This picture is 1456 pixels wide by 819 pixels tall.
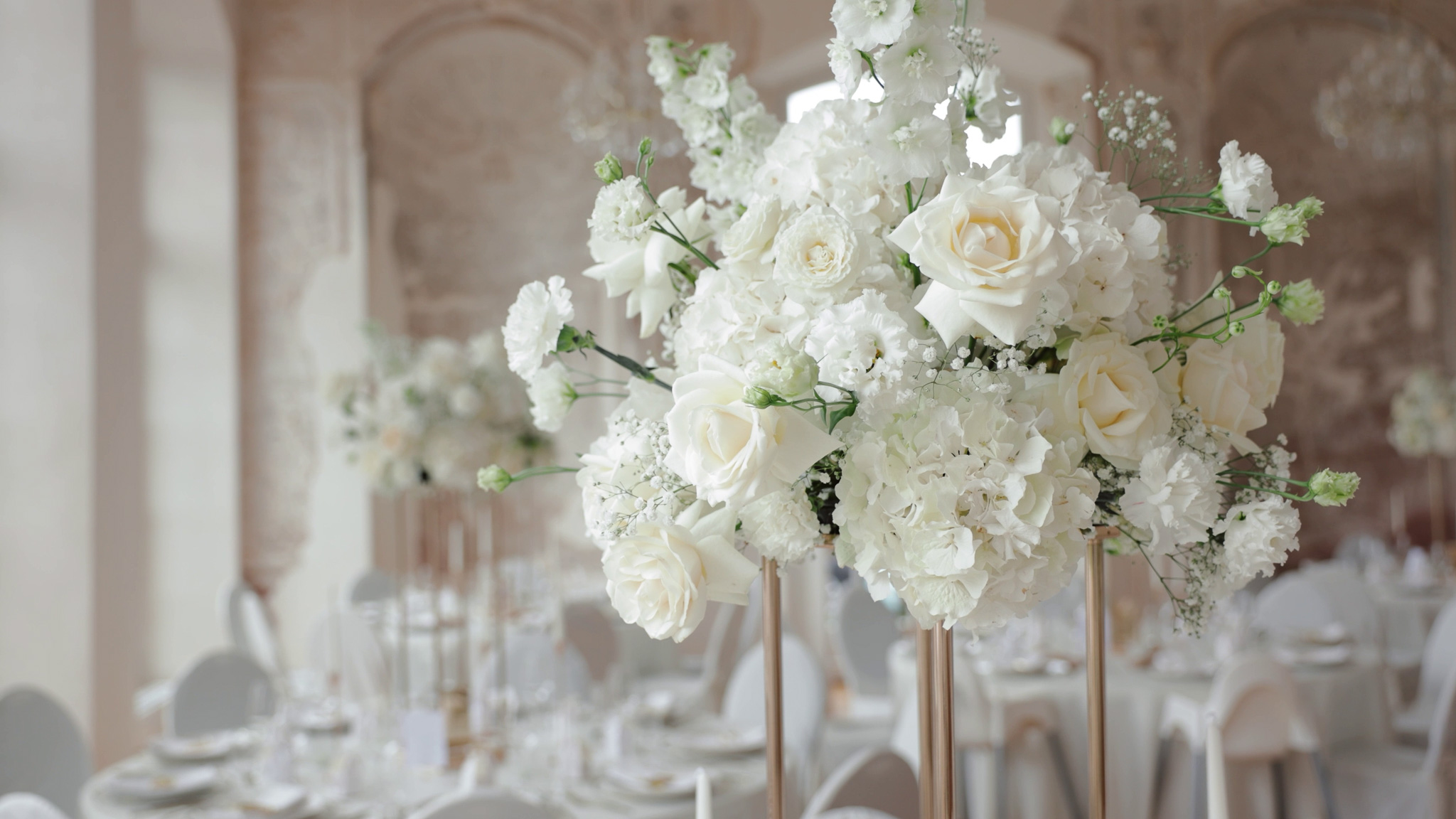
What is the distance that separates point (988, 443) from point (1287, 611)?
505 cm

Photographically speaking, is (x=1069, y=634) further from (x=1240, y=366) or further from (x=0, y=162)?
(x=0, y=162)

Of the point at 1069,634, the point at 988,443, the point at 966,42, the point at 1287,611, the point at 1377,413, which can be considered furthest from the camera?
the point at 1377,413

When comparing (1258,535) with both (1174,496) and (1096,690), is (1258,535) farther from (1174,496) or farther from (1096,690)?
(1096,690)

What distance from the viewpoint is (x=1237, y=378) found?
0.99 meters

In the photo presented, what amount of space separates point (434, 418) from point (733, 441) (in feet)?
10.9

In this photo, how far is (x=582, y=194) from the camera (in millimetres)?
6977

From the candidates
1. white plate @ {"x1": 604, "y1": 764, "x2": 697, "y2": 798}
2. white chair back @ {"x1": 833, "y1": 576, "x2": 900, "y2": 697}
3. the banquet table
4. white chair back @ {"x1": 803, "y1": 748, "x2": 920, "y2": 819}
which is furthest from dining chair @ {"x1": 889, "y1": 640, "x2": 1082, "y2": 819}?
white chair back @ {"x1": 833, "y1": 576, "x2": 900, "y2": 697}

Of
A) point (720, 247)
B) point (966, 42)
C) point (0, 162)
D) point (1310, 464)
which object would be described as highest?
point (0, 162)

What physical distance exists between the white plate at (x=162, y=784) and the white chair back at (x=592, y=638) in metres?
1.88

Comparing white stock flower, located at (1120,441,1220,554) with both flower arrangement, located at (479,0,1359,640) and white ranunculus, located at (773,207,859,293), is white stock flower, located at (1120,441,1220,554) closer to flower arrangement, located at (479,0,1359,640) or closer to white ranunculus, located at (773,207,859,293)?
flower arrangement, located at (479,0,1359,640)

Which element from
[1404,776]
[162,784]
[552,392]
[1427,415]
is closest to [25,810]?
[162,784]

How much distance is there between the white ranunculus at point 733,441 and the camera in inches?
33.5

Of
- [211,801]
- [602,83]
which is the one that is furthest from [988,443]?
[602,83]

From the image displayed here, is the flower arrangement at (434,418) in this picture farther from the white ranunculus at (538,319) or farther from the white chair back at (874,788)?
the white ranunculus at (538,319)
